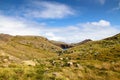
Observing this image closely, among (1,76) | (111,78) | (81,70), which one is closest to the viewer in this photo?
(1,76)

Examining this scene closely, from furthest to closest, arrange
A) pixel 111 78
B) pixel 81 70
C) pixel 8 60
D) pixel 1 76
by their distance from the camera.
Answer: pixel 8 60 < pixel 81 70 < pixel 111 78 < pixel 1 76

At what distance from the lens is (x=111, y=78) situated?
28.0m

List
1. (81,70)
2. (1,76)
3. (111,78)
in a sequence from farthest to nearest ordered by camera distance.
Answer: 1. (81,70)
2. (111,78)
3. (1,76)

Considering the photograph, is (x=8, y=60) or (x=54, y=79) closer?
(x=54, y=79)

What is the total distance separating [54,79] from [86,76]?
521 centimetres

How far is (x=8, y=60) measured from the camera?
118 ft

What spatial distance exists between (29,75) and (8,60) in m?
11.2

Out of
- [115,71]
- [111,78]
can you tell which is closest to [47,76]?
[111,78]

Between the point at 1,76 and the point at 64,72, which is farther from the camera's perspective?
the point at 64,72

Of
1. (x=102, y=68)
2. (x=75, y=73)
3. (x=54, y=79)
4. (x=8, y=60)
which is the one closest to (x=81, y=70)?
(x=75, y=73)

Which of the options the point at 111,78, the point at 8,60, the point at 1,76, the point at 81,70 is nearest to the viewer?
the point at 1,76

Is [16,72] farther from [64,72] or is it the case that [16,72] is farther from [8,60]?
[8,60]

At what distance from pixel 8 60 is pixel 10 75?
11158mm

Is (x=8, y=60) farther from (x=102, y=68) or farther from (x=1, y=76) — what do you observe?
(x=102, y=68)
